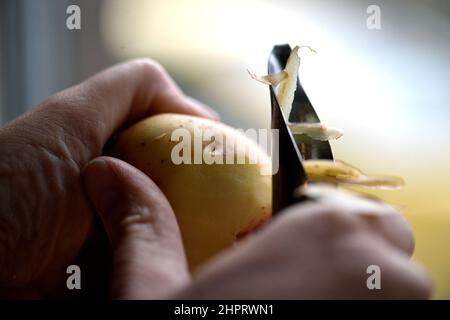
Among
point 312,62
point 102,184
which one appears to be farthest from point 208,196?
point 312,62

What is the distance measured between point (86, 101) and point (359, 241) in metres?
0.24

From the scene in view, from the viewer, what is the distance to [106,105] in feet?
1.30

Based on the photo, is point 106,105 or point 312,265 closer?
point 312,265

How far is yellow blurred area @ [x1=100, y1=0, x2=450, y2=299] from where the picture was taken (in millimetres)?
505

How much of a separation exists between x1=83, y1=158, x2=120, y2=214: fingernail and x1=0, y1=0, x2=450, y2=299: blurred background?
14 cm

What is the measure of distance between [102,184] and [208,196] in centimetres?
6

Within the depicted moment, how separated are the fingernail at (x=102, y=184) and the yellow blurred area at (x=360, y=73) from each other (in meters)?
0.18

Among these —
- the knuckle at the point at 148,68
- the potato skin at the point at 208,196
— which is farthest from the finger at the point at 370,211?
the knuckle at the point at 148,68

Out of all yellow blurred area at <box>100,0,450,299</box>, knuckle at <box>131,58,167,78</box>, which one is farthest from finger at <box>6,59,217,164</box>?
yellow blurred area at <box>100,0,450,299</box>

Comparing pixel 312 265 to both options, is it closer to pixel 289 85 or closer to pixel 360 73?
pixel 289 85

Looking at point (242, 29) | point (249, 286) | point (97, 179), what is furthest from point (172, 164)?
point (242, 29)

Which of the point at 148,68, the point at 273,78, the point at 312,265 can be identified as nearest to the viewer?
the point at 312,265
